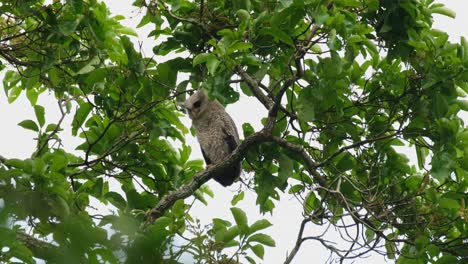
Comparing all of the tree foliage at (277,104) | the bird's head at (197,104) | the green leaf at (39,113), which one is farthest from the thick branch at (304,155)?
the bird's head at (197,104)

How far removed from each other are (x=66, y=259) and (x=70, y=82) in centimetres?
457

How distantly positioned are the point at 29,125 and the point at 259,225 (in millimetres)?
1802

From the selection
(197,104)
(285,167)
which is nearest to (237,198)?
(285,167)

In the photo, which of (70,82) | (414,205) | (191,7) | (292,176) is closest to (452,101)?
(414,205)

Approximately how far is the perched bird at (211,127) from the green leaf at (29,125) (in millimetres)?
2205

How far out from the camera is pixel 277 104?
4.44m

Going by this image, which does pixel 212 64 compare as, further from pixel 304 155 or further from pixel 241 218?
pixel 304 155

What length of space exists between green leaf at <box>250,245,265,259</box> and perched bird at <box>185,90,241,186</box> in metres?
2.71

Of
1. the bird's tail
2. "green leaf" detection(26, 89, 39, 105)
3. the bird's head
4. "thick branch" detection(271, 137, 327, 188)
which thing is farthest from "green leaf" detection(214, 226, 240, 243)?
the bird's head

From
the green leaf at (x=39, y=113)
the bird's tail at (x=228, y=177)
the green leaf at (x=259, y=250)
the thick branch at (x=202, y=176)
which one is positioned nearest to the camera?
the green leaf at (x=259, y=250)

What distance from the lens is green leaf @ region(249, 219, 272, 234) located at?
4.11m

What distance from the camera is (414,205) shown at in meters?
4.68

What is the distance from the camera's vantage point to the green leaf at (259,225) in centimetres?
411

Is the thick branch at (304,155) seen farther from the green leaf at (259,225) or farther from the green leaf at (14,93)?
the green leaf at (14,93)
